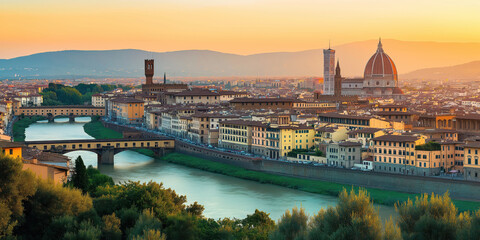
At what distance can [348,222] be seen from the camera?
12117mm

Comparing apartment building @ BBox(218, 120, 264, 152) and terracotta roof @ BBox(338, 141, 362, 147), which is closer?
terracotta roof @ BBox(338, 141, 362, 147)

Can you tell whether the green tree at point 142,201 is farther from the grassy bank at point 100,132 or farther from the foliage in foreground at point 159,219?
the grassy bank at point 100,132

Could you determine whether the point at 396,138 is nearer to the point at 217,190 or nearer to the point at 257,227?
the point at 217,190

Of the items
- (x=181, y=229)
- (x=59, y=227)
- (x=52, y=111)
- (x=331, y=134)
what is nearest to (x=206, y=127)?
(x=331, y=134)

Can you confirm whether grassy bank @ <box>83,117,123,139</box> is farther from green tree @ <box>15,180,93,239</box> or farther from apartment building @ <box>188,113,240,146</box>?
green tree @ <box>15,180,93,239</box>

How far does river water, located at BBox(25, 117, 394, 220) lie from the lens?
76.2 ft

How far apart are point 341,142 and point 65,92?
2446 inches

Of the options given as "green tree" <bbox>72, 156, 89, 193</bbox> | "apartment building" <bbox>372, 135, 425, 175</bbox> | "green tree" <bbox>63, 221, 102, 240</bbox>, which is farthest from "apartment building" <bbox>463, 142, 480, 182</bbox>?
"green tree" <bbox>63, 221, 102, 240</bbox>

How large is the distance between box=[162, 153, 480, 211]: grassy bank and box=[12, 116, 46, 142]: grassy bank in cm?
1082

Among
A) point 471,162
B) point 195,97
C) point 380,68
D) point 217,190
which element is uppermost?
point 380,68

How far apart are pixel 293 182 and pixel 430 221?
16305 millimetres

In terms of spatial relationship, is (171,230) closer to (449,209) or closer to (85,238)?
(85,238)

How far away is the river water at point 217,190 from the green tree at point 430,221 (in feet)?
25.6

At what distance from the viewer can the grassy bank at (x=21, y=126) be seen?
4369cm
